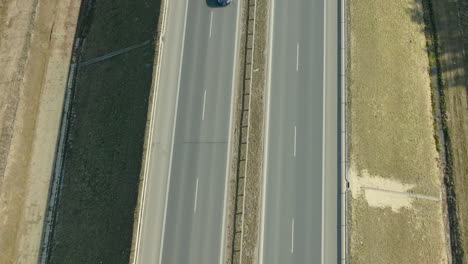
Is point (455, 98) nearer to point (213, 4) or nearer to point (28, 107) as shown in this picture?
point (213, 4)

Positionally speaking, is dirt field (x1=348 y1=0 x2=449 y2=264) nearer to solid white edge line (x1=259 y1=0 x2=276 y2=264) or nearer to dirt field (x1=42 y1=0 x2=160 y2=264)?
solid white edge line (x1=259 y1=0 x2=276 y2=264)

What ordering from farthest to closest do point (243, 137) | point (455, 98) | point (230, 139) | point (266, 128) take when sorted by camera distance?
point (455, 98)
point (266, 128)
point (230, 139)
point (243, 137)

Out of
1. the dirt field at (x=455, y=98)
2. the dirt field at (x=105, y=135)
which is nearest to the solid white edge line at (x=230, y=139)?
the dirt field at (x=105, y=135)

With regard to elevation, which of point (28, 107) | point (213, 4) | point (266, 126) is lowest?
point (266, 126)

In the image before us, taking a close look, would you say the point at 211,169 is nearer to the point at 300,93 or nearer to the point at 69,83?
the point at 300,93

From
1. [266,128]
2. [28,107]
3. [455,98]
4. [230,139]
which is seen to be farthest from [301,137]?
[28,107]

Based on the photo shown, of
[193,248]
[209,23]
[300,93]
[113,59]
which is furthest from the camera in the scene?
[113,59]

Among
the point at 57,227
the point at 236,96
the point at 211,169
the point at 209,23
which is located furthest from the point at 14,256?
the point at 209,23
